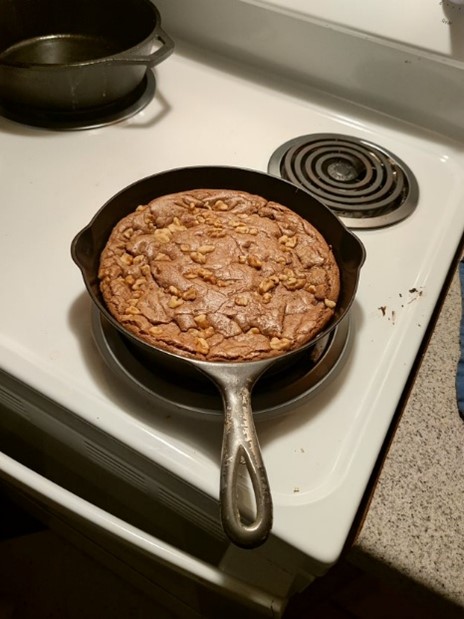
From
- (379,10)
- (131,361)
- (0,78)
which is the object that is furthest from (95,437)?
(379,10)

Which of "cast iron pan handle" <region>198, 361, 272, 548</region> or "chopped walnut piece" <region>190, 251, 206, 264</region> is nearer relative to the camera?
"cast iron pan handle" <region>198, 361, 272, 548</region>

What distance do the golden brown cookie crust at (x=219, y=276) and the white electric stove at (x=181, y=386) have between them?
5 centimetres

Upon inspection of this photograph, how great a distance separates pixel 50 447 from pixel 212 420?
0.25m

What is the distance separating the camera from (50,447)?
665 millimetres

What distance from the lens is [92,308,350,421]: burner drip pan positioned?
0.53 metres

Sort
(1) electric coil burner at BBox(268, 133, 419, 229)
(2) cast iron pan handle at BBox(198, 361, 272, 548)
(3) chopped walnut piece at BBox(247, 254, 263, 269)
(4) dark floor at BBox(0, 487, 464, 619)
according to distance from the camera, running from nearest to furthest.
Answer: (2) cast iron pan handle at BBox(198, 361, 272, 548)
(3) chopped walnut piece at BBox(247, 254, 263, 269)
(1) electric coil burner at BBox(268, 133, 419, 229)
(4) dark floor at BBox(0, 487, 464, 619)

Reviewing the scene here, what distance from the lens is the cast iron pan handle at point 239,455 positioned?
1.30 ft

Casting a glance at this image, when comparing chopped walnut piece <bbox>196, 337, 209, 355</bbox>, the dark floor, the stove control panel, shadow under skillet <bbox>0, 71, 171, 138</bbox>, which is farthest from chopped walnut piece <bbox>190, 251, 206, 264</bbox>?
the dark floor

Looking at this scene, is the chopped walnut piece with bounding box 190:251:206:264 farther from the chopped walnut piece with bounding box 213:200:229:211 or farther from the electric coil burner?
the electric coil burner

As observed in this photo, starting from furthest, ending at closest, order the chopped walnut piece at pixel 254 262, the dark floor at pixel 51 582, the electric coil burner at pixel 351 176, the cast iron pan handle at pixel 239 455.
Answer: the dark floor at pixel 51 582, the electric coil burner at pixel 351 176, the chopped walnut piece at pixel 254 262, the cast iron pan handle at pixel 239 455

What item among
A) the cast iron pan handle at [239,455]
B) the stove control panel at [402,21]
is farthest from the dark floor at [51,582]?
the stove control panel at [402,21]

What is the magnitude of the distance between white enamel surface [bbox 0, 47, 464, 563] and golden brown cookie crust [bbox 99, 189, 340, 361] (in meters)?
0.06

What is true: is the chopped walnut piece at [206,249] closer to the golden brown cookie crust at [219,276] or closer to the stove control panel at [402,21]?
the golden brown cookie crust at [219,276]

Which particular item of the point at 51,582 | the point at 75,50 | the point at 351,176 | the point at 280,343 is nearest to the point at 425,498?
the point at 280,343
